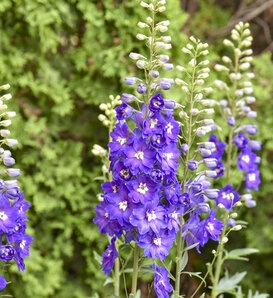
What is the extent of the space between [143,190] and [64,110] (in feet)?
6.86

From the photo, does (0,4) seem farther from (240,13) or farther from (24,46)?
(240,13)

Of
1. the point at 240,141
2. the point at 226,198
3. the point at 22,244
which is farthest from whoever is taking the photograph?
the point at 240,141

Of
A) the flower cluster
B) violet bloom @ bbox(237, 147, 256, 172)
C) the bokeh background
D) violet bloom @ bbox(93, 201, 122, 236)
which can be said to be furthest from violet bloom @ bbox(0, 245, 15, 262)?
the bokeh background

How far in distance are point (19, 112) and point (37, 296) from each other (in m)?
1.46

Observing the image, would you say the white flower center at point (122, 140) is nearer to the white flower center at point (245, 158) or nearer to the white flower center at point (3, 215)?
the white flower center at point (3, 215)

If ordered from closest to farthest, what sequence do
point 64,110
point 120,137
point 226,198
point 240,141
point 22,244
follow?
point 120,137
point 22,244
point 226,198
point 240,141
point 64,110

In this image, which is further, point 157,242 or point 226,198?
point 226,198

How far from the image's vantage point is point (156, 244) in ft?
7.02

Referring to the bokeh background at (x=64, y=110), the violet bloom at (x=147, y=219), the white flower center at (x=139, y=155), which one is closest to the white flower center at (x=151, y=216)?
the violet bloom at (x=147, y=219)

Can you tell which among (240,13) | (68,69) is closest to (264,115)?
(240,13)

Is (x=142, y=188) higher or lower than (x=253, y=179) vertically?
lower

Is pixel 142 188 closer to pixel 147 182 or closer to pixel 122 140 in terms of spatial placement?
pixel 147 182

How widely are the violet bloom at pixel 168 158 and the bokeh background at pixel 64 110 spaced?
194cm

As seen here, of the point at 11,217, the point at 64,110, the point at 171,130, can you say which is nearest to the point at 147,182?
the point at 171,130
